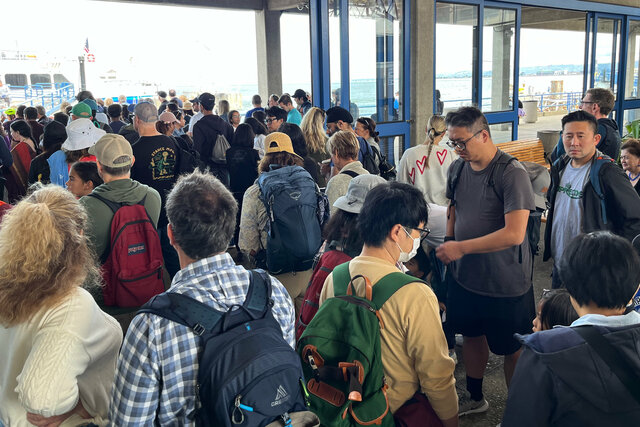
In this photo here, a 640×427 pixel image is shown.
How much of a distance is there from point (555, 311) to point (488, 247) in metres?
0.64

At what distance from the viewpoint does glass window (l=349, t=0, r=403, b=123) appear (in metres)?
7.54

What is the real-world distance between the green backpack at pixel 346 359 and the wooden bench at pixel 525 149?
8.67 metres

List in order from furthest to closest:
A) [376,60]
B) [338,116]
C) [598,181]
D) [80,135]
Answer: [376,60]
[338,116]
[80,135]
[598,181]

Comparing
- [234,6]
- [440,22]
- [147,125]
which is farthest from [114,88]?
[147,125]

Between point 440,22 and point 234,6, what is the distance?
6.82 m

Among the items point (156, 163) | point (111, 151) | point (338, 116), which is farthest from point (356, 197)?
point (338, 116)

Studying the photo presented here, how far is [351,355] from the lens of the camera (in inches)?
68.2

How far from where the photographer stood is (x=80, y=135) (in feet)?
13.6

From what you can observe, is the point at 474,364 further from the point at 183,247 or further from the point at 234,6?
the point at 234,6

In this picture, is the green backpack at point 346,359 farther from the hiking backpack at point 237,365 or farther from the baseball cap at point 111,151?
the baseball cap at point 111,151

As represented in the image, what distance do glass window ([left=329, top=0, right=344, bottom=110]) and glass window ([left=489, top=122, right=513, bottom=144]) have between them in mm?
3856

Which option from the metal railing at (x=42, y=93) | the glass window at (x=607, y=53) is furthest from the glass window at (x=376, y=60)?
the metal railing at (x=42, y=93)

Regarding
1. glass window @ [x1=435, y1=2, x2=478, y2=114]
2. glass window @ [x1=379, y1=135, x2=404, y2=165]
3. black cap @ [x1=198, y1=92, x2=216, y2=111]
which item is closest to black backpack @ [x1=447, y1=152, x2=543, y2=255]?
black cap @ [x1=198, y1=92, x2=216, y2=111]

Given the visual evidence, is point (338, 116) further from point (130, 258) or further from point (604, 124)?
point (130, 258)
